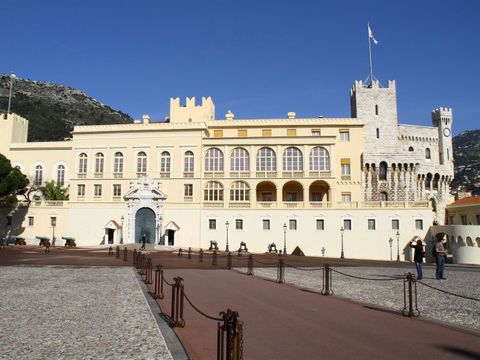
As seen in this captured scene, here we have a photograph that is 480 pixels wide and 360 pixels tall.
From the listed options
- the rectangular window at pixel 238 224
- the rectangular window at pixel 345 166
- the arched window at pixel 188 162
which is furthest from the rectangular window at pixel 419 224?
the arched window at pixel 188 162

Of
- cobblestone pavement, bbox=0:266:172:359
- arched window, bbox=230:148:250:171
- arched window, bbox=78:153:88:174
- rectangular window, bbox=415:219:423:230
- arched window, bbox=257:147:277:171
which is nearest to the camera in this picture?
cobblestone pavement, bbox=0:266:172:359

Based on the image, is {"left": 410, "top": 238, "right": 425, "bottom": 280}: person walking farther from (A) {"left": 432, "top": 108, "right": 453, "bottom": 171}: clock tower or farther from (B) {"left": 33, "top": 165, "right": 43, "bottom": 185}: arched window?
(A) {"left": 432, "top": 108, "right": 453, "bottom": 171}: clock tower

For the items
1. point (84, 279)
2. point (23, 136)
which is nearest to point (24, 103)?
point (23, 136)

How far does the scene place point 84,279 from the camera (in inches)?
765

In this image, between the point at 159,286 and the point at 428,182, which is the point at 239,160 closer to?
the point at 428,182

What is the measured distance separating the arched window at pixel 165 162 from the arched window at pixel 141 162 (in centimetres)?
197

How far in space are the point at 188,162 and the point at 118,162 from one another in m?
8.59

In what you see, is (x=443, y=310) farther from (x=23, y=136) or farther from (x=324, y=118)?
(x=23, y=136)

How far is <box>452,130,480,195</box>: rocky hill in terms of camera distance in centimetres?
13600

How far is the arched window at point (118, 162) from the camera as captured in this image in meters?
53.2

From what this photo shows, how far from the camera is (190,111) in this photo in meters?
59.5

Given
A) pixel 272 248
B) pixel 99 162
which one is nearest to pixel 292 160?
pixel 272 248

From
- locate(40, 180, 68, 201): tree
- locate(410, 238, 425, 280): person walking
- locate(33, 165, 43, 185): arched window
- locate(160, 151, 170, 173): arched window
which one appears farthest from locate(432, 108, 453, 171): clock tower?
locate(33, 165, 43, 185): arched window

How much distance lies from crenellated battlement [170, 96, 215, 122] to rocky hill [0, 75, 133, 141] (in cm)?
6601
